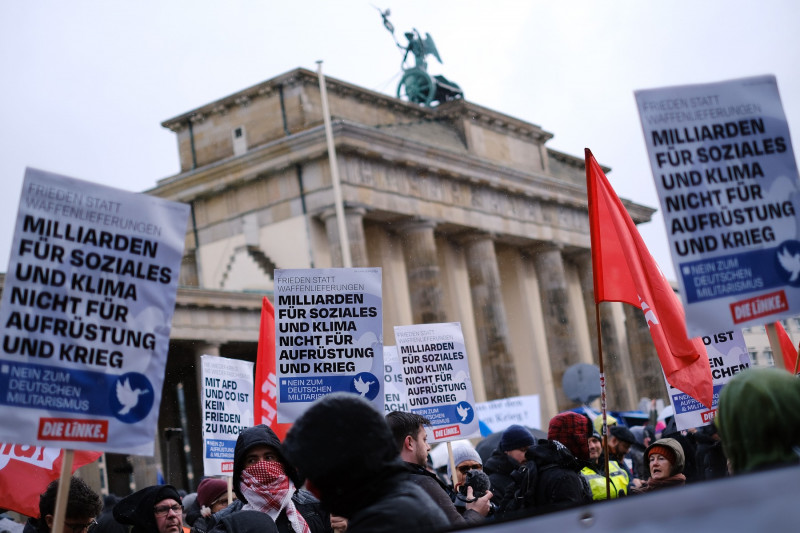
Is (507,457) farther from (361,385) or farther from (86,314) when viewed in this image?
(86,314)

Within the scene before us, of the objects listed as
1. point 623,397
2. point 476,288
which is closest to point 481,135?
point 476,288

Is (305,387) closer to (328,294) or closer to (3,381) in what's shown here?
(328,294)

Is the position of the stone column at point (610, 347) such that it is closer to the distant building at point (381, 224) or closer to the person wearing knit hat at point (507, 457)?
the distant building at point (381, 224)

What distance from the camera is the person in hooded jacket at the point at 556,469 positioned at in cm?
681

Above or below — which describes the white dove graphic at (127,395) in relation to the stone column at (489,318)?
below

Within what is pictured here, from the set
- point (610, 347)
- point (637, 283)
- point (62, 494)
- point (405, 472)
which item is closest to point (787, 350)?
point (637, 283)

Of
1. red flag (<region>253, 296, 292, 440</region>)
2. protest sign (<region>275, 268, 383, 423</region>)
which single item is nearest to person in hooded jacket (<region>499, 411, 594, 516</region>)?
protest sign (<region>275, 268, 383, 423</region>)

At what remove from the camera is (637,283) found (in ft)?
22.9

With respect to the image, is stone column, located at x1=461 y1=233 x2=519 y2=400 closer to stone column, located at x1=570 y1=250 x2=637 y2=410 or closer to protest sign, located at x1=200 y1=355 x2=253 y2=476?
stone column, located at x1=570 y1=250 x2=637 y2=410

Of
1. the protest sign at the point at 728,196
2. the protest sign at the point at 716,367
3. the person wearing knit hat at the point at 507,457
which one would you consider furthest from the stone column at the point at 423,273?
the protest sign at the point at 728,196

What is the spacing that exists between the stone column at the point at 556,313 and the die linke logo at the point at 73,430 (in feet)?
133

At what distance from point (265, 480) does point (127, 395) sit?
5.16 ft

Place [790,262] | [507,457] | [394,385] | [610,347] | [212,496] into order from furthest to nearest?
[610,347] → [394,385] → [507,457] → [212,496] → [790,262]

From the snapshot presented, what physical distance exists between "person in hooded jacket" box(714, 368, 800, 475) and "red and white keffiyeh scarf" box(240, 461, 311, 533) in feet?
9.58
